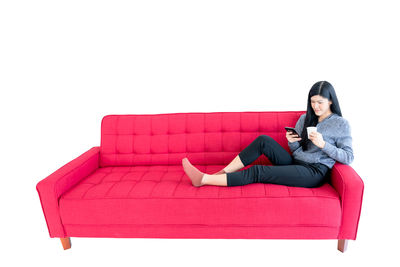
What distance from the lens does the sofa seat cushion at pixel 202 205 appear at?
2.42m

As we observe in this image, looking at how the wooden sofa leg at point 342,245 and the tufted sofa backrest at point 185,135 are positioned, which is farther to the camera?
the tufted sofa backrest at point 185,135

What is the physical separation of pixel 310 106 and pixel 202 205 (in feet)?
4.85

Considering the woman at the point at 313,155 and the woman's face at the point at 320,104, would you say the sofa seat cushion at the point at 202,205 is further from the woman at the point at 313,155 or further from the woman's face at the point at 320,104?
the woman's face at the point at 320,104

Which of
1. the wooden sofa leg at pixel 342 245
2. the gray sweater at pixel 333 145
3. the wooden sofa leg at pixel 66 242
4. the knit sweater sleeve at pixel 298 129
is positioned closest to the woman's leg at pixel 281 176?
the gray sweater at pixel 333 145

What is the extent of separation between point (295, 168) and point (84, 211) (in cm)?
201

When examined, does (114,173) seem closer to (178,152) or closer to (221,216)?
(178,152)

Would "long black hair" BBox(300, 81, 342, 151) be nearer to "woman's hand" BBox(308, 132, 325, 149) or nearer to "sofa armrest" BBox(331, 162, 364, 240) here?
"woman's hand" BBox(308, 132, 325, 149)

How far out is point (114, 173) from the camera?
3.15m

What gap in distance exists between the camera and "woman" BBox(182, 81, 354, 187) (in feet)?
8.48

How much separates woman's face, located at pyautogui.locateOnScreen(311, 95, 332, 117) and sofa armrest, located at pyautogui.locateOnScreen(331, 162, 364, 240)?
0.59 m

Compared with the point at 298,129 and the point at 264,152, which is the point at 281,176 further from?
the point at 298,129

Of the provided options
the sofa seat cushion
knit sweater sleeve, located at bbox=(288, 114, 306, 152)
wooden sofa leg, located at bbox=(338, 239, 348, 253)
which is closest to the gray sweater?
knit sweater sleeve, located at bbox=(288, 114, 306, 152)

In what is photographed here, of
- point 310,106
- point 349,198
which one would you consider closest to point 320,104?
point 310,106

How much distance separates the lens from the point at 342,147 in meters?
2.62
